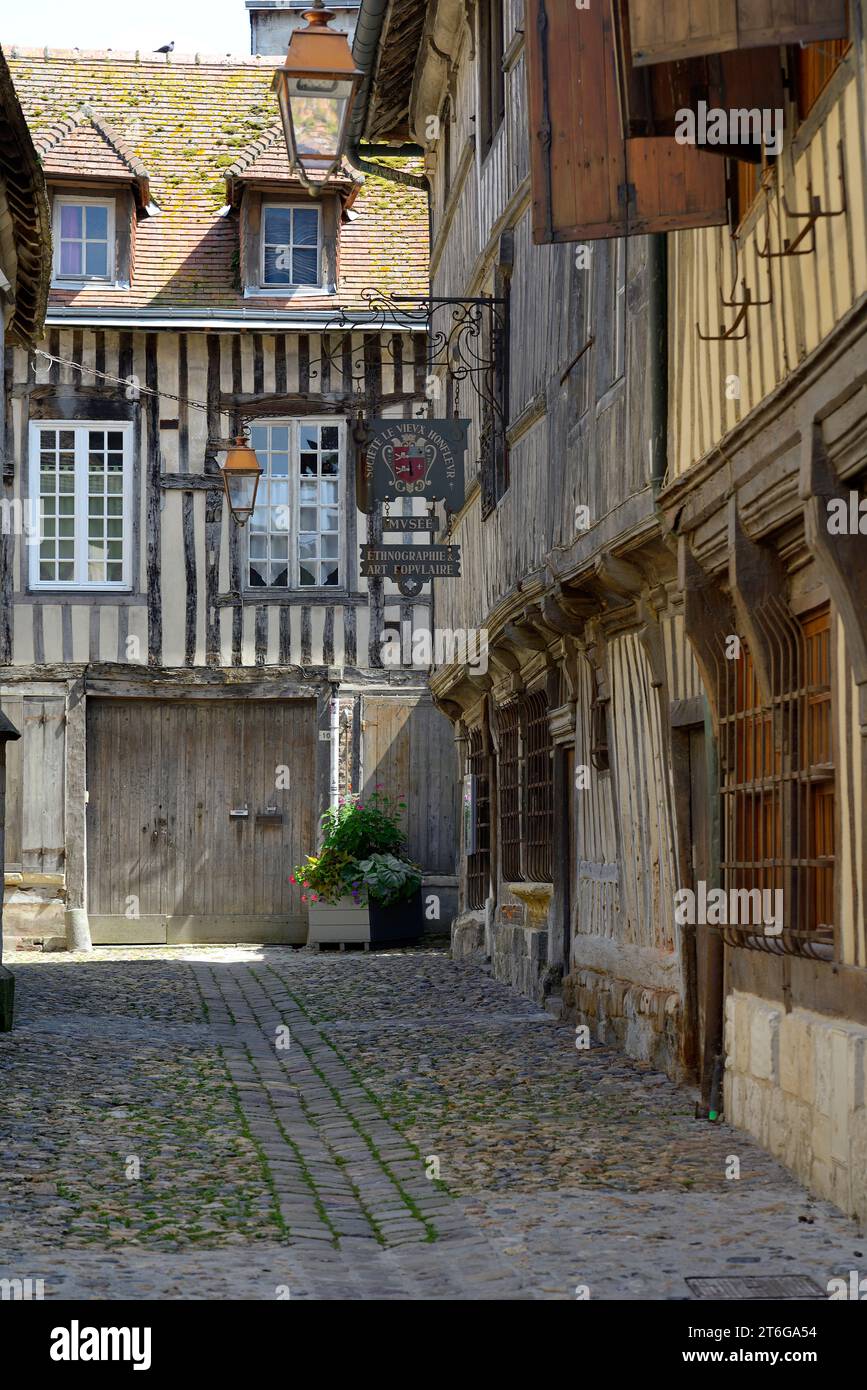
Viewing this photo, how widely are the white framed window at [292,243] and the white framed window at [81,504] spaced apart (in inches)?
83.7

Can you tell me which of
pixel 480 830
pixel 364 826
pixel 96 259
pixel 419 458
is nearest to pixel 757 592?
pixel 419 458

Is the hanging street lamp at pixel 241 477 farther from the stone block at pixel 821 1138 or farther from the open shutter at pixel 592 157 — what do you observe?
the stone block at pixel 821 1138

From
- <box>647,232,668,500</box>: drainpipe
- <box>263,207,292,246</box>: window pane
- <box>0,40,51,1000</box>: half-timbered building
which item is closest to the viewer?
<box>647,232,668,500</box>: drainpipe

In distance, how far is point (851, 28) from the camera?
5051 mm

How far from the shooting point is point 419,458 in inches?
474

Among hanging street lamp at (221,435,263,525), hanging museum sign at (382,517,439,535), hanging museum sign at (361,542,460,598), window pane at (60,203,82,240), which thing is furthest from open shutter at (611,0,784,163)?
window pane at (60,203,82,240)

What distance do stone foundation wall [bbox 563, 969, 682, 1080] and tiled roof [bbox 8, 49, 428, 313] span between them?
29.4 feet

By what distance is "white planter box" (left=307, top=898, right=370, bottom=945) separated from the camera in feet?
53.0

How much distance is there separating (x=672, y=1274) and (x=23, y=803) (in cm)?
1302

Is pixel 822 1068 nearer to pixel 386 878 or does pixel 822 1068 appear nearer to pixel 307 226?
pixel 386 878

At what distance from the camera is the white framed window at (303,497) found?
16891 millimetres

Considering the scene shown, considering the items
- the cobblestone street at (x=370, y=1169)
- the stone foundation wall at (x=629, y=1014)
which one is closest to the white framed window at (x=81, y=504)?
the cobblestone street at (x=370, y=1169)

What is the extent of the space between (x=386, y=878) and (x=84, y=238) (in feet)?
21.8

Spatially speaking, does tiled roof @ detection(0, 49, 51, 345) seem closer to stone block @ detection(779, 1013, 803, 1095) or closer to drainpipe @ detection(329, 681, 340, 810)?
drainpipe @ detection(329, 681, 340, 810)
